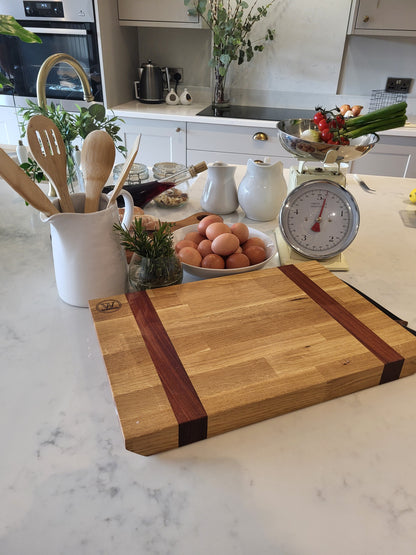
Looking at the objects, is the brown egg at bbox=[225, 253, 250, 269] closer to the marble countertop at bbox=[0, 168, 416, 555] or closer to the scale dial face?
the scale dial face

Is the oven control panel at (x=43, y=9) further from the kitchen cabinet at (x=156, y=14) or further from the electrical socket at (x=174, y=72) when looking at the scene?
the electrical socket at (x=174, y=72)

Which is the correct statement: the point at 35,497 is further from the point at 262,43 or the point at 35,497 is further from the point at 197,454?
the point at 262,43

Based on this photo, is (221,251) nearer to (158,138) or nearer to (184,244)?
(184,244)

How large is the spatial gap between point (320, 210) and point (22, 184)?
0.59 m

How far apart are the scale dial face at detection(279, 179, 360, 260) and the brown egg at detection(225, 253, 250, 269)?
0.13 m

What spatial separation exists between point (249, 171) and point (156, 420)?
841 millimetres

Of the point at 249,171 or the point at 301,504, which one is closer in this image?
the point at 301,504

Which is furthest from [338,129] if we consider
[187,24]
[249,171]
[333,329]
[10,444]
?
[187,24]

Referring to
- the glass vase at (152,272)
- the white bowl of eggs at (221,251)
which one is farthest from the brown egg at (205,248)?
the glass vase at (152,272)

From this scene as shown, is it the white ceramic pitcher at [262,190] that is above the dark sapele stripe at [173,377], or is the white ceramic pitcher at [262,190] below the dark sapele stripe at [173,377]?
above

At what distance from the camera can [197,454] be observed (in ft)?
1.71

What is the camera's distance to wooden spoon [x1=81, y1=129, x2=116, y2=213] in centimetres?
76

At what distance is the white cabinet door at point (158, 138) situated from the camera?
264 centimetres

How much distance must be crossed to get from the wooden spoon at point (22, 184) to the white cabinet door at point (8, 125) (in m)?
2.57
